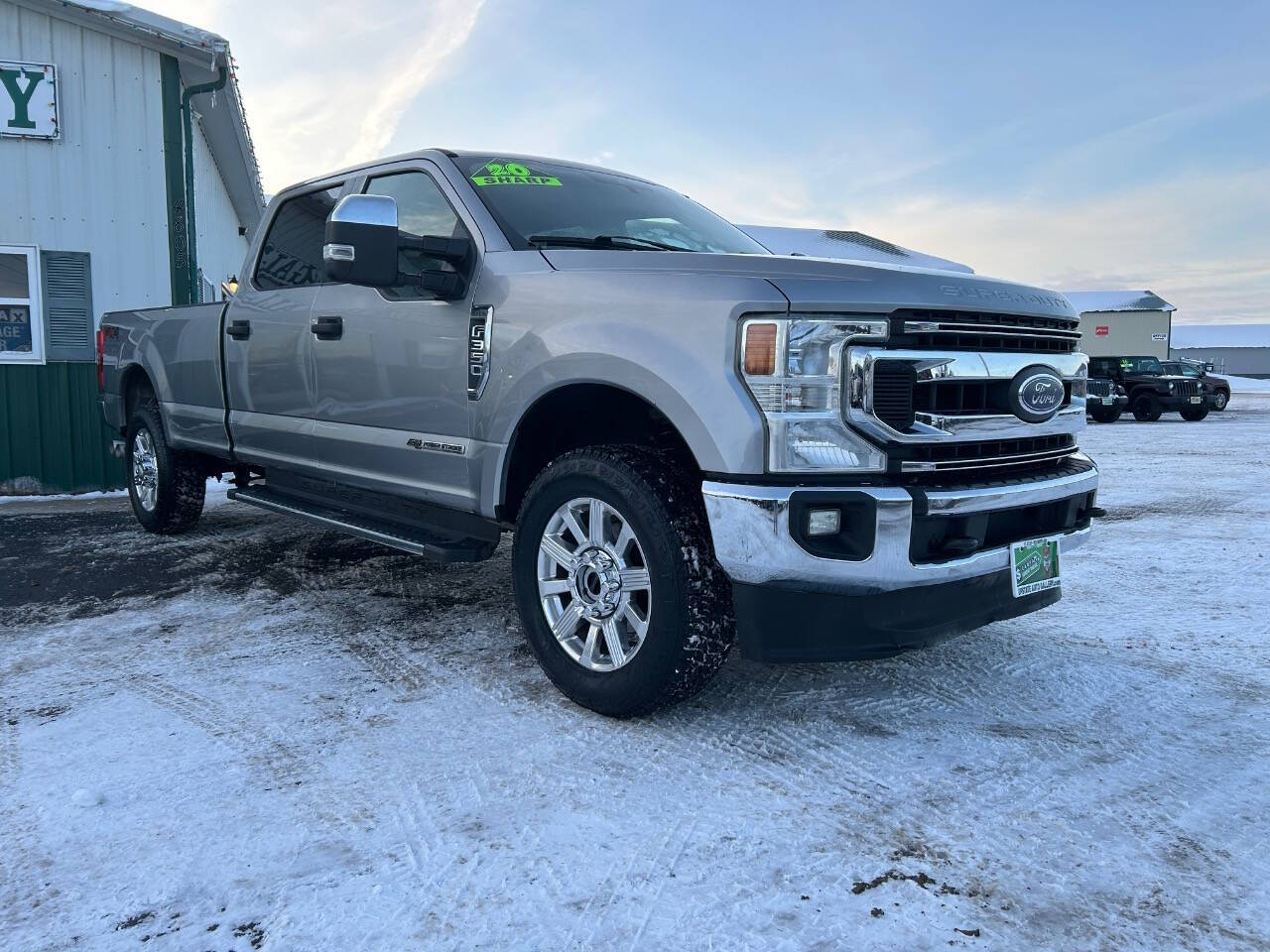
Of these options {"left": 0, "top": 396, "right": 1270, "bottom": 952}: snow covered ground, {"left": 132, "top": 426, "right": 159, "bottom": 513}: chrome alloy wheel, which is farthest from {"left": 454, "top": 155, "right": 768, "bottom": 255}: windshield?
{"left": 132, "top": 426, "right": 159, "bottom": 513}: chrome alloy wheel

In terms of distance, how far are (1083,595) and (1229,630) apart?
0.72m

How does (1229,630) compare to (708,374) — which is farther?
(1229,630)

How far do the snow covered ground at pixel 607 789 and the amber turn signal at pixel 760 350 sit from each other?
1128mm

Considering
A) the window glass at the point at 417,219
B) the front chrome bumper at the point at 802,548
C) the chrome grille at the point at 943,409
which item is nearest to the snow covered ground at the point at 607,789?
the front chrome bumper at the point at 802,548

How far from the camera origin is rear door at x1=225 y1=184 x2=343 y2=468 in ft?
15.3

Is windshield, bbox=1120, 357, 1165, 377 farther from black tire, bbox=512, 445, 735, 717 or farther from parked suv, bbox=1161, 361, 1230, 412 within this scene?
black tire, bbox=512, 445, 735, 717

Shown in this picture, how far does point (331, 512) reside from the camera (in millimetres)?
4512

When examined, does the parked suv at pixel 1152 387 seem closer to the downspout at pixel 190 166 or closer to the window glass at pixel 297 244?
the downspout at pixel 190 166

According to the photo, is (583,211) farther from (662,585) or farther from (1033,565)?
(1033,565)

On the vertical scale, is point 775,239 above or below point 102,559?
above

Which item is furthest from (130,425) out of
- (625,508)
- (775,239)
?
(775,239)

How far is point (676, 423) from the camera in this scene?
2861 millimetres

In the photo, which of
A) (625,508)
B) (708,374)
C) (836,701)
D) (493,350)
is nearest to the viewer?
(708,374)

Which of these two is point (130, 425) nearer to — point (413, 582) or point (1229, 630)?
point (413, 582)
